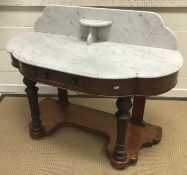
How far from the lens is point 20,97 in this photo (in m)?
2.18

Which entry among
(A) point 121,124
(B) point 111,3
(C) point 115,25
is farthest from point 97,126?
(B) point 111,3

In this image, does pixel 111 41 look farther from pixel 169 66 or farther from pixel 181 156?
pixel 181 156

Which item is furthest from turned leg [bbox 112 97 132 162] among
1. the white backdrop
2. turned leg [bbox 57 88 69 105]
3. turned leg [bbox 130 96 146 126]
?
the white backdrop

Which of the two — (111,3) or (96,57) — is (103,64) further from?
(111,3)

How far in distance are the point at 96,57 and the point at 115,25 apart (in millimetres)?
292

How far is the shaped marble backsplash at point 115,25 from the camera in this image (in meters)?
1.41

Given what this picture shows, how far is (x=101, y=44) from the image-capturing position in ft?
4.89

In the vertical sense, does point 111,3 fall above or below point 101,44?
above

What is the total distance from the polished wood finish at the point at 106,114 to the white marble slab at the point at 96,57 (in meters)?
0.03

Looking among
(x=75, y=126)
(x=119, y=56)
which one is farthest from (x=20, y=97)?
(x=119, y=56)

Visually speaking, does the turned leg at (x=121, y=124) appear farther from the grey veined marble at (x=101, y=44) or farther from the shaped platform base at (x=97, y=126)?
the grey veined marble at (x=101, y=44)

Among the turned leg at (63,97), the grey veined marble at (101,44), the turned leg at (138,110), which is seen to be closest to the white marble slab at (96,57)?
the grey veined marble at (101,44)

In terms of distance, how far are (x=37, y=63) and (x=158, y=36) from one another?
2.11 ft

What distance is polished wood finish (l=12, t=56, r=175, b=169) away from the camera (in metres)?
1.19
